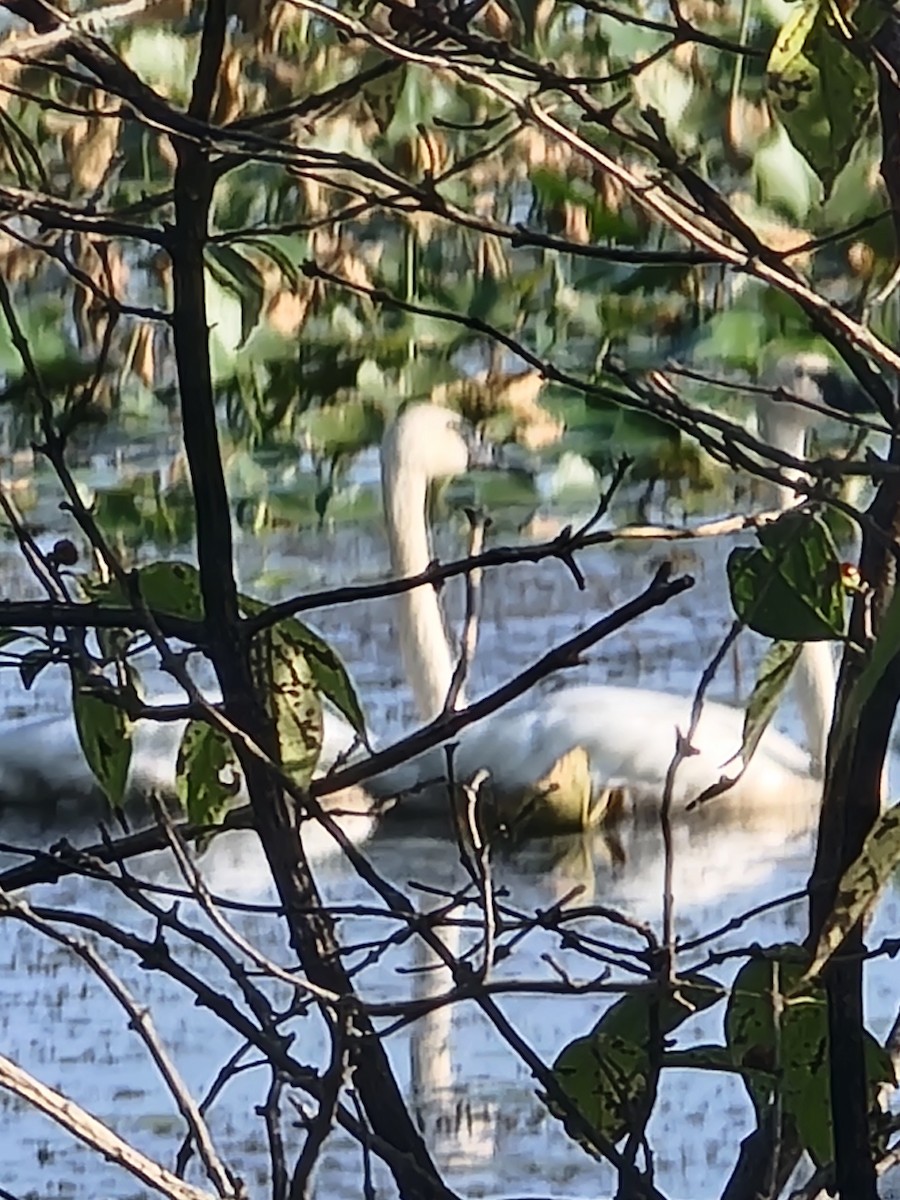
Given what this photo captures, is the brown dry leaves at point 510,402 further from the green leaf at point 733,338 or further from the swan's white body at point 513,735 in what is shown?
the green leaf at point 733,338

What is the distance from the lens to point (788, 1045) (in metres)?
0.61

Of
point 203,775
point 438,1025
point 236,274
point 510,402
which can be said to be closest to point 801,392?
point 510,402

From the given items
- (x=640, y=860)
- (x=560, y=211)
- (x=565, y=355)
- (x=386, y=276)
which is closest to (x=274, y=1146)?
(x=560, y=211)

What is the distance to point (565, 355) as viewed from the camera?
264cm

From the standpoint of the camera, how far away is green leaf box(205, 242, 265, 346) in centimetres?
83

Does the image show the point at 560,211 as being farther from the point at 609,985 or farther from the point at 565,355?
the point at 609,985

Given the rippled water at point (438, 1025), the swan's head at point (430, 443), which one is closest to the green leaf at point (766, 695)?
the rippled water at point (438, 1025)

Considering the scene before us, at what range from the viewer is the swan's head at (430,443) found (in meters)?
3.34

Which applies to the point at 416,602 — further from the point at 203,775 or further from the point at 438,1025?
the point at 203,775

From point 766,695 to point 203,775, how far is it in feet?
0.56

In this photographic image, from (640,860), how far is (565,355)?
607mm

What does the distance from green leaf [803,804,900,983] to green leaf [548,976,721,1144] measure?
0.15 m

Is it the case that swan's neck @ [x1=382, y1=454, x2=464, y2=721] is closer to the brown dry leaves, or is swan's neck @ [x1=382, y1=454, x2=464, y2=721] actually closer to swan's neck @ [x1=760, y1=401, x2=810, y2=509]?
the brown dry leaves

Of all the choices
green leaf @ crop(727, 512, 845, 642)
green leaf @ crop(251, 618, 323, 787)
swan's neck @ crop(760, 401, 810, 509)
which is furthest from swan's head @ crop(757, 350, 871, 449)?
green leaf @ crop(727, 512, 845, 642)
